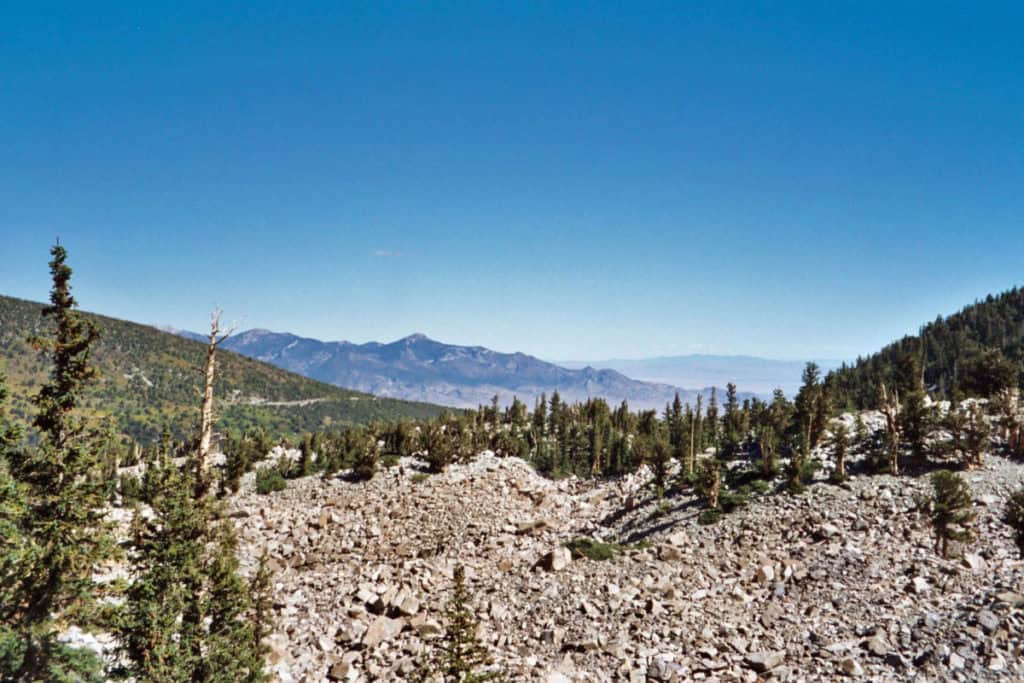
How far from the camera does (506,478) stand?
60938 millimetres

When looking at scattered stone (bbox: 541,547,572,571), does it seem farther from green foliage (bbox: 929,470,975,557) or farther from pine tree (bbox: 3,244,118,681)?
pine tree (bbox: 3,244,118,681)

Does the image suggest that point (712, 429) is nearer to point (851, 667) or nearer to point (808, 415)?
point (808, 415)

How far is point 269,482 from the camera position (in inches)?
2324

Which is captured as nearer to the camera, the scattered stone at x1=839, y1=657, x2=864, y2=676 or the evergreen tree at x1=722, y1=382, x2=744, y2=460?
the scattered stone at x1=839, y1=657, x2=864, y2=676

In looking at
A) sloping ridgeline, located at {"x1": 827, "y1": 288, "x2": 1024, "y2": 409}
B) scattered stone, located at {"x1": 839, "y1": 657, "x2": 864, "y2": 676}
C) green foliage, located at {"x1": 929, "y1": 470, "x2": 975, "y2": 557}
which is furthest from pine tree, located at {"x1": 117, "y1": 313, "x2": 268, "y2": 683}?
sloping ridgeline, located at {"x1": 827, "y1": 288, "x2": 1024, "y2": 409}

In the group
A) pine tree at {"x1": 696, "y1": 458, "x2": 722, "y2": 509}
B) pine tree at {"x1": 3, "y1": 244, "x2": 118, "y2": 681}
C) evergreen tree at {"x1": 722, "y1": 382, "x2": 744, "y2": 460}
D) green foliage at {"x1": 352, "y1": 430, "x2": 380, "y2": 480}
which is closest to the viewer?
pine tree at {"x1": 3, "y1": 244, "x2": 118, "y2": 681}

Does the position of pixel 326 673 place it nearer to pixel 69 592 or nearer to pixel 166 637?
pixel 166 637

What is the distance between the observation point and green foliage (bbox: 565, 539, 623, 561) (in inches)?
1574

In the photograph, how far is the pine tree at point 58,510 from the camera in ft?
49.5

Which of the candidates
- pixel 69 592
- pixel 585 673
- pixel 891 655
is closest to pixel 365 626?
pixel 585 673

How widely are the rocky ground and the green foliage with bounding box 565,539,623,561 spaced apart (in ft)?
2.72

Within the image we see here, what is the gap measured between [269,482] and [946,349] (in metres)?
181

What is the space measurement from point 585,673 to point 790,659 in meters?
9.43

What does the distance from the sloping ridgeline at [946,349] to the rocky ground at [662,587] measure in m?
61.7
